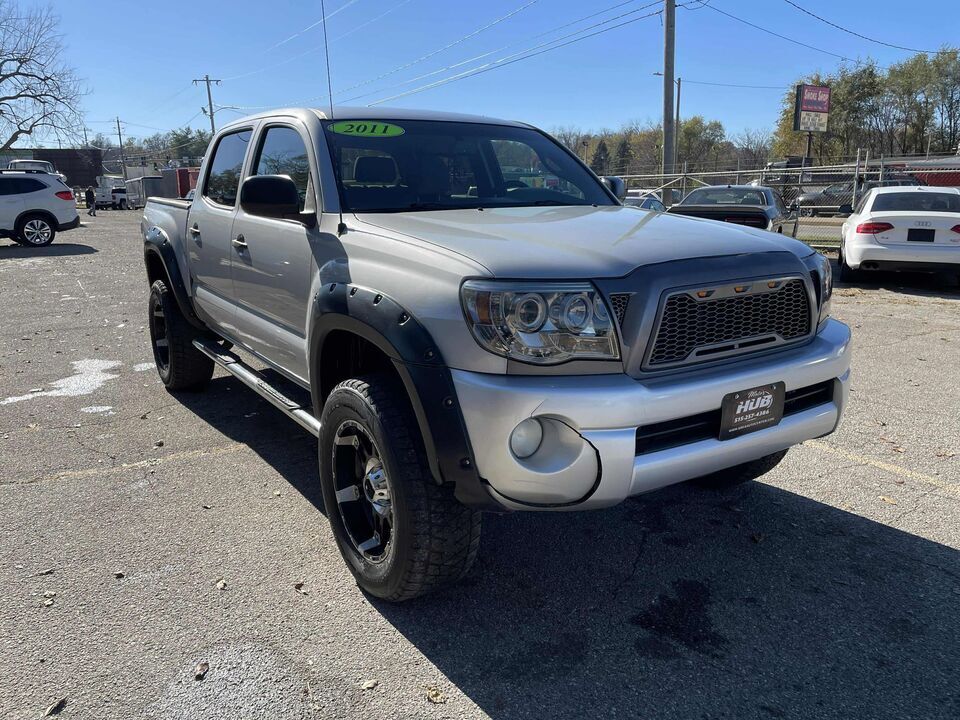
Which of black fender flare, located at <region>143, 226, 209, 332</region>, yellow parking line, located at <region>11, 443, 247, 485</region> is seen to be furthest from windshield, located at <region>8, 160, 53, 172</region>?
yellow parking line, located at <region>11, 443, 247, 485</region>

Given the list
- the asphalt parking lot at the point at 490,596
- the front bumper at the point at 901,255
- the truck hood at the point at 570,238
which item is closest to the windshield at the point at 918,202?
the front bumper at the point at 901,255

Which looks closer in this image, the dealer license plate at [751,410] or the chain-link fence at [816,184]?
the dealer license plate at [751,410]

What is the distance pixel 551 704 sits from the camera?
240 centimetres

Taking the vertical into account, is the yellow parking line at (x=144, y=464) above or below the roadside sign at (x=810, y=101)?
below

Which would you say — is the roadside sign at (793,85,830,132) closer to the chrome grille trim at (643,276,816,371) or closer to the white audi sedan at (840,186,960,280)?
the white audi sedan at (840,186,960,280)

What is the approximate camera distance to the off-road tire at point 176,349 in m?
5.46

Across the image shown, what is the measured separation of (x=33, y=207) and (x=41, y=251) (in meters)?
1.44

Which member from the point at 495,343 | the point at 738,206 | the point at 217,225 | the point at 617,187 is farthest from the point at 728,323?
the point at 738,206

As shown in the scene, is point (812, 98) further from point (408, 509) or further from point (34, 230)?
point (408, 509)

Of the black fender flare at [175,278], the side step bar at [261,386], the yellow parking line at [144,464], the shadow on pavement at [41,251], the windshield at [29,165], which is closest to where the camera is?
the side step bar at [261,386]

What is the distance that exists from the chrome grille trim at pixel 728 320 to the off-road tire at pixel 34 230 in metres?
21.1

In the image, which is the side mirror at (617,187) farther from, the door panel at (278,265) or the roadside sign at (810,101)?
the roadside sign at (810,101)

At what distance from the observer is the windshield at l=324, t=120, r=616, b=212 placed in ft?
11.6

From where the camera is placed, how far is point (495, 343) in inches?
93.9
